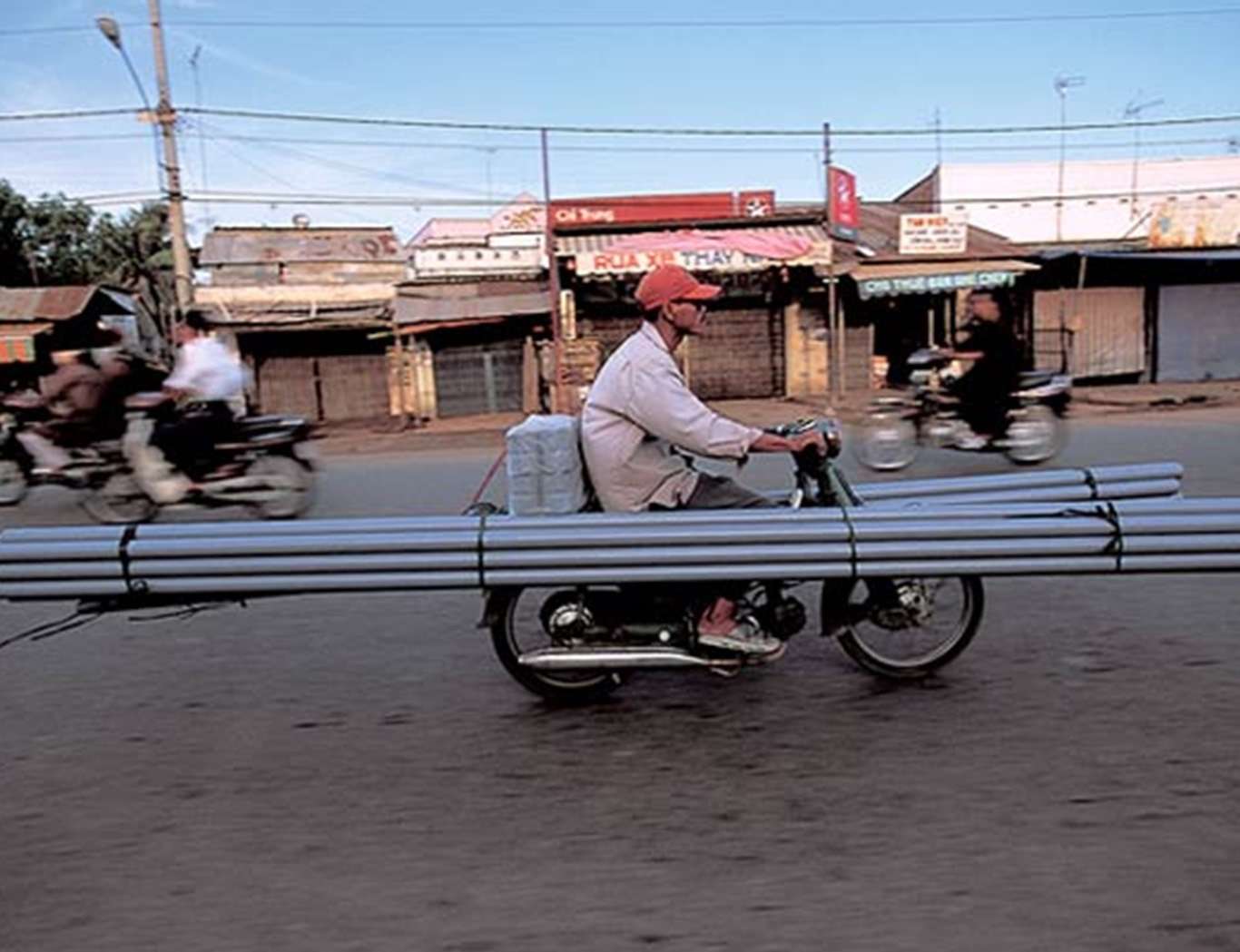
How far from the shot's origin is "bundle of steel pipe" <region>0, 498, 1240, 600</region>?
3266 mm

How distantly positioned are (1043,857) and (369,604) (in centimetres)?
385

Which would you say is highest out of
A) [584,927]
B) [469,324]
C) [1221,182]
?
[1221,182]

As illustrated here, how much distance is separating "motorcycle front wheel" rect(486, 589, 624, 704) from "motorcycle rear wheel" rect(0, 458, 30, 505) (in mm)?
7393

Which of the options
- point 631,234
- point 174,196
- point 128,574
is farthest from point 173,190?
point 128,574

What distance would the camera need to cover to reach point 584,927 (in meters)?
2.45

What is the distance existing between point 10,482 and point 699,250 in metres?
14.9

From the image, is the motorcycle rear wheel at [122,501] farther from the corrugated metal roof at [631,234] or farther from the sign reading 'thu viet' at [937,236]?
the sign reading 'thu viet' at [937,236]

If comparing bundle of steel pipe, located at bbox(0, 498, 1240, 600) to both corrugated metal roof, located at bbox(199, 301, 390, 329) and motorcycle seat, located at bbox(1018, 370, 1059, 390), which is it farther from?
corrugated metal roof, located at bbox(199, 301, 390, 329)

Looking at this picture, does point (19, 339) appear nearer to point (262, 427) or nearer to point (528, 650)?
point (262, 427)

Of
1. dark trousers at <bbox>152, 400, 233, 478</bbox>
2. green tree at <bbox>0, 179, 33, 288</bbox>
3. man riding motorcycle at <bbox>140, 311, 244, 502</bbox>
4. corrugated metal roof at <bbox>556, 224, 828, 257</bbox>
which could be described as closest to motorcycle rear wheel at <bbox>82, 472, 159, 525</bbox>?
man riding motorcycle at <bbox>140, 311, 244, 502</bbox>

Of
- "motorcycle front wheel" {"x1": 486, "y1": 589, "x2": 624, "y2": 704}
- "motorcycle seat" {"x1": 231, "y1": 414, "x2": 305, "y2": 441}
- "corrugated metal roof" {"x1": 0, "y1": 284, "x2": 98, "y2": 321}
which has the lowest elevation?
"motorcycle front wheel" {"x1": 486, "y1": 589, "x2": 624, "y2": 704}

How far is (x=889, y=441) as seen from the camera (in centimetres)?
985

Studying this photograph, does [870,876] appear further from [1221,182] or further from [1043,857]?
[1221,182]

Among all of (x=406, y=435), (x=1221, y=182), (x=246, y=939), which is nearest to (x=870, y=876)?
(x=246, y=939)
